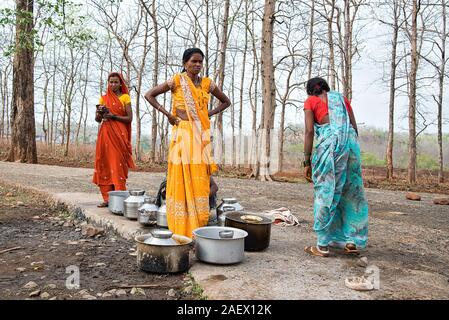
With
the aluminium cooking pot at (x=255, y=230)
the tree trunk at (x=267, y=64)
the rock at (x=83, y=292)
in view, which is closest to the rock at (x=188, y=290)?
the rock at (x=83, y=292)

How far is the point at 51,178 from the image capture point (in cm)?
789

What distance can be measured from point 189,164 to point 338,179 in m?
1.24

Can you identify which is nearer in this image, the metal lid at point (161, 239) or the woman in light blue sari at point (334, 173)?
the metal lid at point (161, 239)

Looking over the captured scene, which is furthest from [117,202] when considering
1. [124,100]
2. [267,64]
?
[267,64]

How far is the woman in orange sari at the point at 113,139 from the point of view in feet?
15.6

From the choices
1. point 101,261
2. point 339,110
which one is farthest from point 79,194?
point 339,110

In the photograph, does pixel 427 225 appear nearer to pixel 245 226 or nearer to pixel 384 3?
pixel 245 226

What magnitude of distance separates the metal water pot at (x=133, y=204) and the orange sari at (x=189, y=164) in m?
0.72

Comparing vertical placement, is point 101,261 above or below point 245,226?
below

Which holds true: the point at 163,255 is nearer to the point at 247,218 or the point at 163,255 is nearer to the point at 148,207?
the point at 247,218

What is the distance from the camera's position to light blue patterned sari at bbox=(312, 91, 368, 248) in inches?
125

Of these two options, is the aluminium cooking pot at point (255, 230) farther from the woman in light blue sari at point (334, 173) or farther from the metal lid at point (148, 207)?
the metal lid at point (148, 207)

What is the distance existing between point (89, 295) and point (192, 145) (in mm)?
1514
